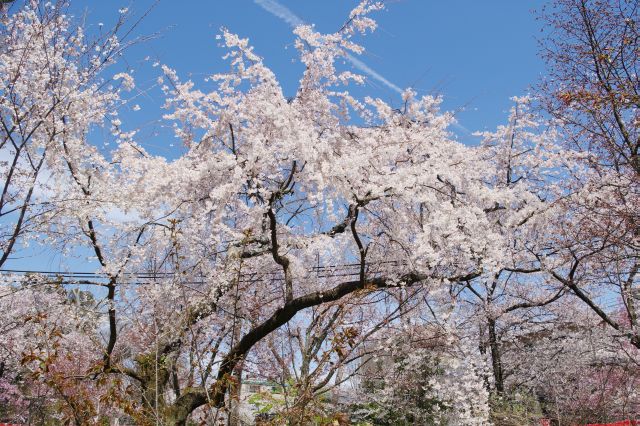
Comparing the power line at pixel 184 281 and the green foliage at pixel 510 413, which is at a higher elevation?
the power line at pixel 184 281

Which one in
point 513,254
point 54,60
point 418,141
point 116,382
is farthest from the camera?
point 513,254

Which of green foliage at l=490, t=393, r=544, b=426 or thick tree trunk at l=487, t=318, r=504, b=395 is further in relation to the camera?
thick tree trunk at l=487, t=318, r=504, b=395

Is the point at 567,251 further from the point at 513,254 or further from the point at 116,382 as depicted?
the point at 116,382

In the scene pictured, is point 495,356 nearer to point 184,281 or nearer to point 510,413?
point 510,413

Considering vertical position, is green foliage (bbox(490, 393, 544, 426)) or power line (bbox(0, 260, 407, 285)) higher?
power line (bbox(0, 260, 407, 285))

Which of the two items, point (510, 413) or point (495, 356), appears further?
point (495, 356)

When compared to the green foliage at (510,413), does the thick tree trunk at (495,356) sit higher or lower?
higher

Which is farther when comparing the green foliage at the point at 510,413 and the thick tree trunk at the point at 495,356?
the thick tree trunk at the point at 495,356

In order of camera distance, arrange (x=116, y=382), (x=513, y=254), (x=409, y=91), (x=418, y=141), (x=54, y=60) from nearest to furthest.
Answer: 1. (x=116, y=382)
2. (x=54, y=60)
3. (x=418, y=141)
4. (x=513, y=254)
5. (x=409, y=91)

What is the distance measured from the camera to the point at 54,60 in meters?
5.26

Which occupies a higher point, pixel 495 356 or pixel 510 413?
pixel 495 356

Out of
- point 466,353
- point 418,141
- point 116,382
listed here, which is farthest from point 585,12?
point 116,382

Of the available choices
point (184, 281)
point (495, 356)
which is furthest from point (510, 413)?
point (184, 281)

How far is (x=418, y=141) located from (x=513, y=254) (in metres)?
3.06
